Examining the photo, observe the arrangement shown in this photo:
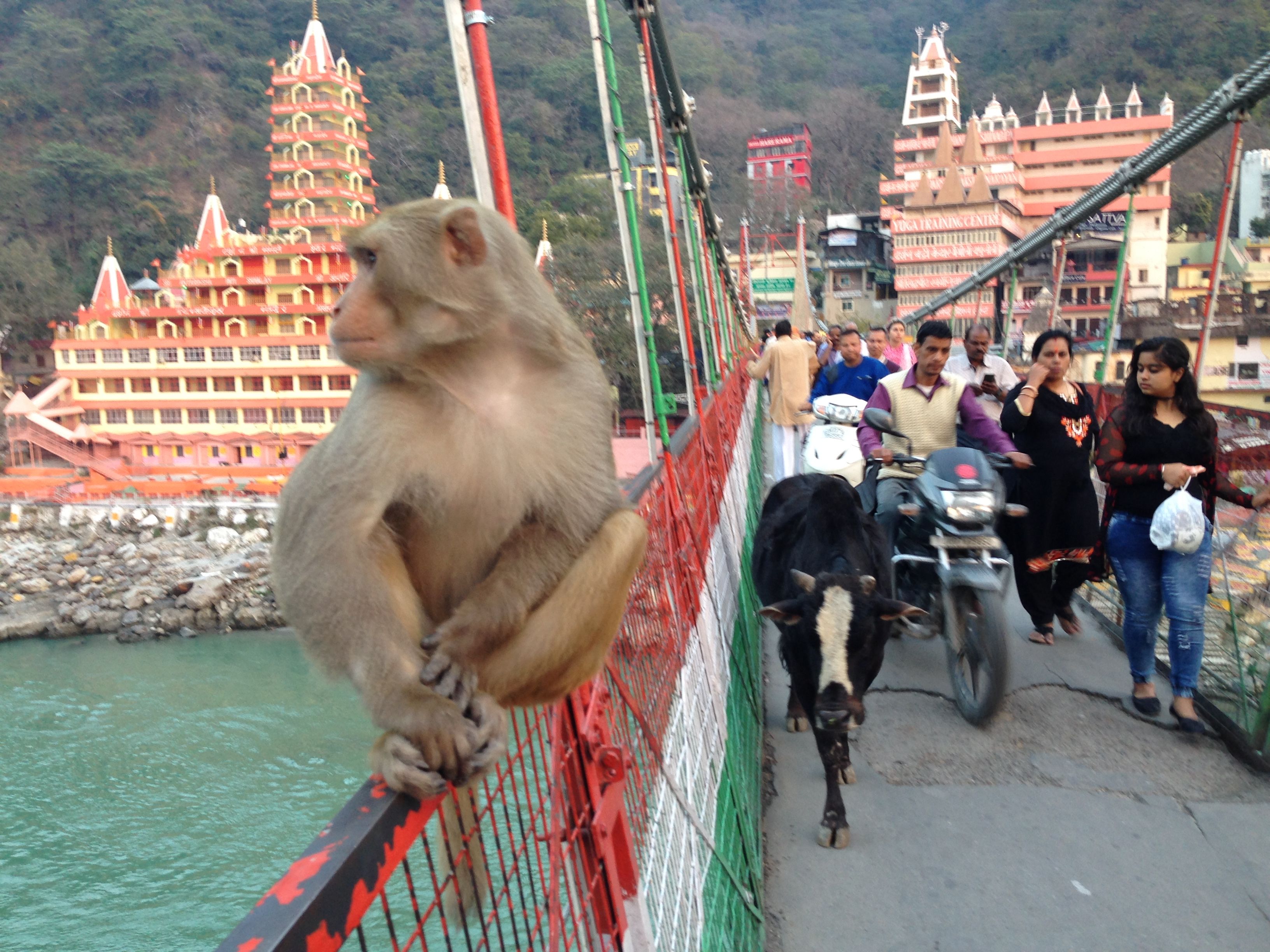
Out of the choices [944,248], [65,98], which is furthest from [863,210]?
[65,98]

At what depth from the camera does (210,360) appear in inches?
1476

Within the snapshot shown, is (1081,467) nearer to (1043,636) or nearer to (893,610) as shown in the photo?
(1043,636)

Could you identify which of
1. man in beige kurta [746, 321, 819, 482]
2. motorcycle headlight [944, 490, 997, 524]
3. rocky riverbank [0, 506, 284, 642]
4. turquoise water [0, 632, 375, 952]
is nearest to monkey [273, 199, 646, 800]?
motorcycle headlight [944, 490, 997, 524]

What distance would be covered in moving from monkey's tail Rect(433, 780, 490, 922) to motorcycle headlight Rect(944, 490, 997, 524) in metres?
2.83

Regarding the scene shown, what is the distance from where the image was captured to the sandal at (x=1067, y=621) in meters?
5.23

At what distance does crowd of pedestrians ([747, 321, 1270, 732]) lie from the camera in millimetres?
Result: 3957

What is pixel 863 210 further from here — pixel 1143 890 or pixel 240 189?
pixel 1143 890

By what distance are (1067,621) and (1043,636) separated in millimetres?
256

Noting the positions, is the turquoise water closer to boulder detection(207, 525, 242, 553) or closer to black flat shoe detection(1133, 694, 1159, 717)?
boulder detection(207, 525, 242, 553)

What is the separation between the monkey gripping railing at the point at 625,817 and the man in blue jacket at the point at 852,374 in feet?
8.93

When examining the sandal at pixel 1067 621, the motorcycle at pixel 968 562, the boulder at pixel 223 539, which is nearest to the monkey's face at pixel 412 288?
the motorcycle at pixel 968 562

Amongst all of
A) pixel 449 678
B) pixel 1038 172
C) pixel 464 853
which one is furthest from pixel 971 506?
pixel 1038 172

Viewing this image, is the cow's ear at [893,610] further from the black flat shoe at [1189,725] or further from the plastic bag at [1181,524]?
the black flat shoe at [1189,725]

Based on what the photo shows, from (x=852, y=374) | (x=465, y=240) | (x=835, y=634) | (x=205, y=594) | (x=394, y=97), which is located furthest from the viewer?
(x=394, y=97)
